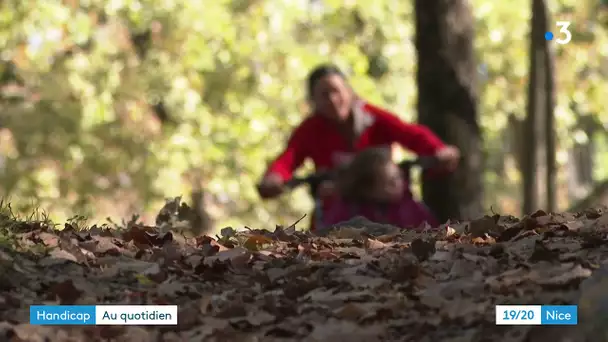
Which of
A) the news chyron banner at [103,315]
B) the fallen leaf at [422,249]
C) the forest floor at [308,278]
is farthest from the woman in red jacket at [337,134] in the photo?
the news chyron banner at [103,315]

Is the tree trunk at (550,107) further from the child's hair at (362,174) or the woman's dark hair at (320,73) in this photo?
the child's hair at (362,174)

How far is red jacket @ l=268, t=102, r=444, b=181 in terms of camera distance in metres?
7.41

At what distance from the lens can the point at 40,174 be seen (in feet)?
52.7

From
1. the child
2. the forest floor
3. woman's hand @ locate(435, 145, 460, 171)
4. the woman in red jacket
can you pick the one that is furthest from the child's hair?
the forest floor

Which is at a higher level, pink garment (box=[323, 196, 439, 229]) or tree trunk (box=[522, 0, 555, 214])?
tree trunk (box=[522, 0, 555, 214])

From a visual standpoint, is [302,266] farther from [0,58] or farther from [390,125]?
[0,58]

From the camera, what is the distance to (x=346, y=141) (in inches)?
301

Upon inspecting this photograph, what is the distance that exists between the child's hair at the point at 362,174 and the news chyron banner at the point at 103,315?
410 centimetres

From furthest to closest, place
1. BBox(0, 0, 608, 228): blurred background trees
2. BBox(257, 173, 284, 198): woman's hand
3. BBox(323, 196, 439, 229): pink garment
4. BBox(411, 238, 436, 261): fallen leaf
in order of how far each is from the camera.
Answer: BBox(0, 0, 608, 228): blurred background trees
BBox(257, 173, 284, 198): woman's hand
BBox(323, 196, 439, 229): pink garment
BBox(411, 238, 436, 261): fallen leaf

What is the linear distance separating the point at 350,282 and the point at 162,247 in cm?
86

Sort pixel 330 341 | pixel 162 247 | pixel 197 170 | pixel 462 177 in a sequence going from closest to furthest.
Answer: pixel 330 341 < pixel 162 247 < pixel 462 177 < pixel 197 170

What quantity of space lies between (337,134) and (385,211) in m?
0.78

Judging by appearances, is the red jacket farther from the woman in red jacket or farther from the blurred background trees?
the blurred background trees

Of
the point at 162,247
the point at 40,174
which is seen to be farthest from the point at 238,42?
the point at 162,247
